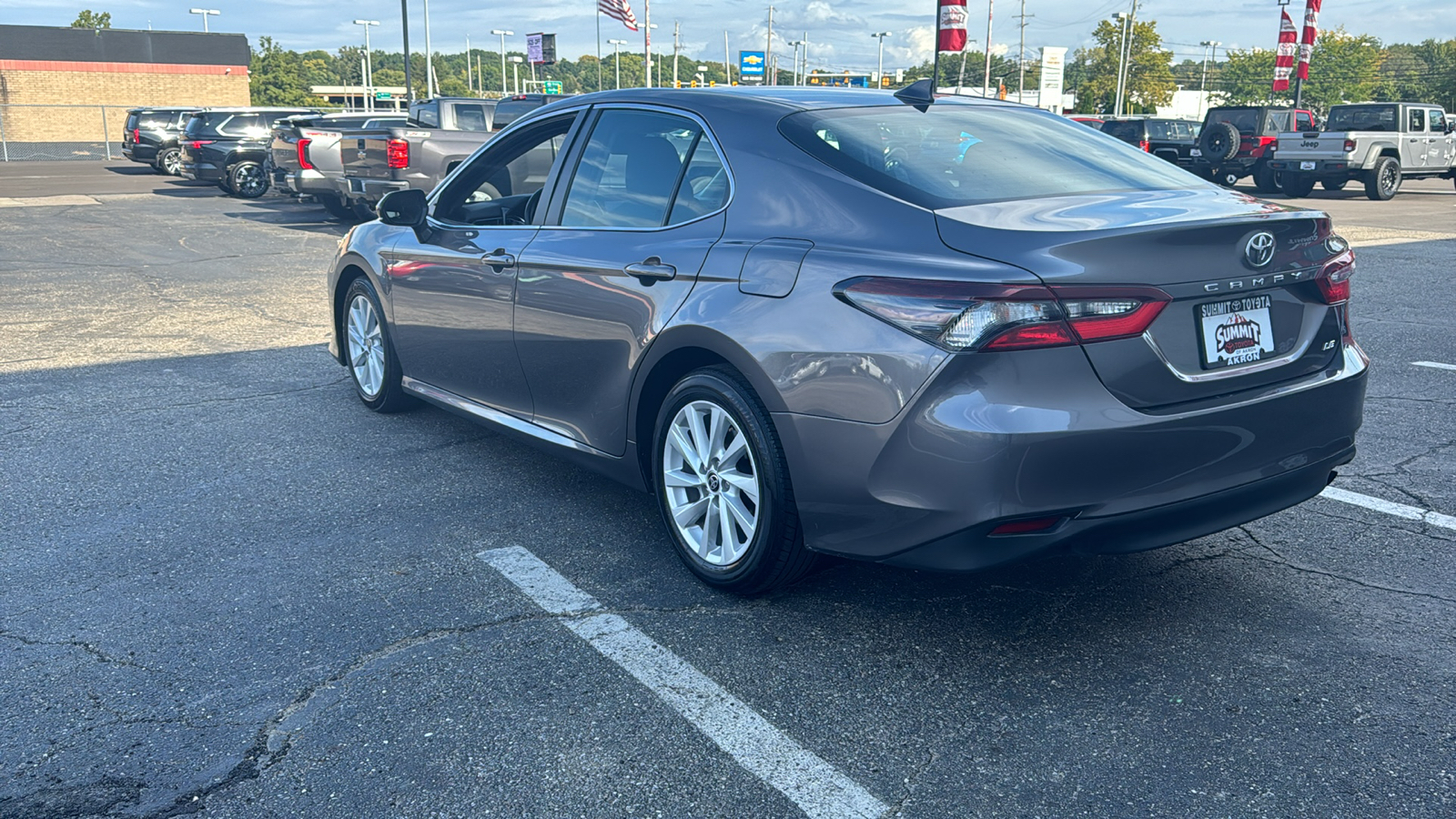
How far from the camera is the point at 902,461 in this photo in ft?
9.82

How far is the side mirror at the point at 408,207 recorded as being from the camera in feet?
17.0

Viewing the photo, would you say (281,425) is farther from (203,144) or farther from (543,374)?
(203,144)

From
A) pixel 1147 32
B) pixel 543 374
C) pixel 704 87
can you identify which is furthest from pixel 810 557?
pixel 1147 32

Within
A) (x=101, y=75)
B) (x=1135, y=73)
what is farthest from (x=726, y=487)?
(x=1135, y=73)

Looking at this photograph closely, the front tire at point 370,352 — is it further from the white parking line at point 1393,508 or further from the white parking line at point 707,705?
the white parking line at point 1393,508

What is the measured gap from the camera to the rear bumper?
2.86 m

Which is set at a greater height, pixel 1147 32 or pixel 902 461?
pixel 1147 32

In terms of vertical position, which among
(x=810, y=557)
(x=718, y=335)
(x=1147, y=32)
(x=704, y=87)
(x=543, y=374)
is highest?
(x=1147, y=32)

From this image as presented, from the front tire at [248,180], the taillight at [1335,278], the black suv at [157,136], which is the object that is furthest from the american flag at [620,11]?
the taillight at [1335,278]

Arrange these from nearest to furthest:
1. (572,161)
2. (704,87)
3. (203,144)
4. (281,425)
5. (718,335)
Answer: (718,335) < (704,87) < (572,161) < (281,425) < (203,144)

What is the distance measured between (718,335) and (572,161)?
1.39 meters

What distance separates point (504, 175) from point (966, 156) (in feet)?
8.95

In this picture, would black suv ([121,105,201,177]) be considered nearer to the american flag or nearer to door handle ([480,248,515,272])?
the american flag

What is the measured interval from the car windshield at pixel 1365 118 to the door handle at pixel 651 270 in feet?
80.7
